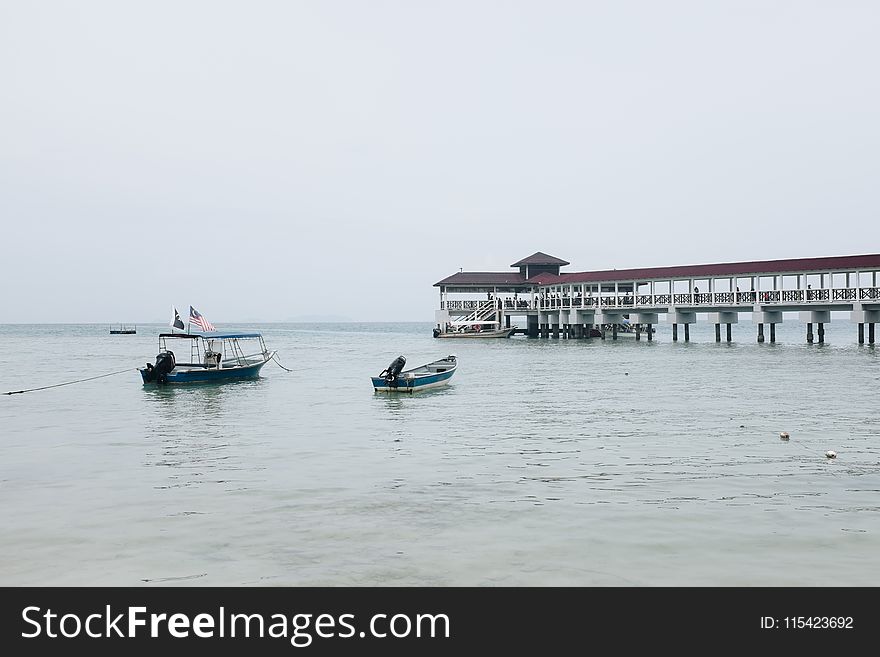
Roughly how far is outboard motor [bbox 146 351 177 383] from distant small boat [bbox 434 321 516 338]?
165ft

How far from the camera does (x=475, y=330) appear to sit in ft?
273

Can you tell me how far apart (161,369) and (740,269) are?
44643 millimetres

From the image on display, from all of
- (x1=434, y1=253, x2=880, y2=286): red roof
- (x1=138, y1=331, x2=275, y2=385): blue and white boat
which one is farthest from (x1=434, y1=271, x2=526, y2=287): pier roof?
(x1=138, y1=331, x2=275, y2=385): blue and white boat

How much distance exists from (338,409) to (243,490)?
12422 mm

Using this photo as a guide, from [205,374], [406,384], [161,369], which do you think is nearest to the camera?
[406,384]

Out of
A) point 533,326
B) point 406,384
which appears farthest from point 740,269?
point 406,384

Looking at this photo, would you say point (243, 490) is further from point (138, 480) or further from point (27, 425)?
point (27, 425)

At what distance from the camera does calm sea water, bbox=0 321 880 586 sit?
913 cm

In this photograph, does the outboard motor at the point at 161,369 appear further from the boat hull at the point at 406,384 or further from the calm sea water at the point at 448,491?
the boat hull at the point at 406,384

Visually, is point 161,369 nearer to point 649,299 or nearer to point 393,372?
point 393,372

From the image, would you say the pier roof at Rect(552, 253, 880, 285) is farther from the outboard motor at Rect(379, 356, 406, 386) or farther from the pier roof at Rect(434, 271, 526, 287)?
the outboard motor at Rect(379, 356, 406, 386)

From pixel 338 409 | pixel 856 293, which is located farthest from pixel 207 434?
pixel 856 293

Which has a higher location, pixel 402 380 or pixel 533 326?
pixel 533 326

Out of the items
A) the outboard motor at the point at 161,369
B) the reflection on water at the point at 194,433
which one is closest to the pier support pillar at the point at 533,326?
the reflection on water at the point at 194,433
